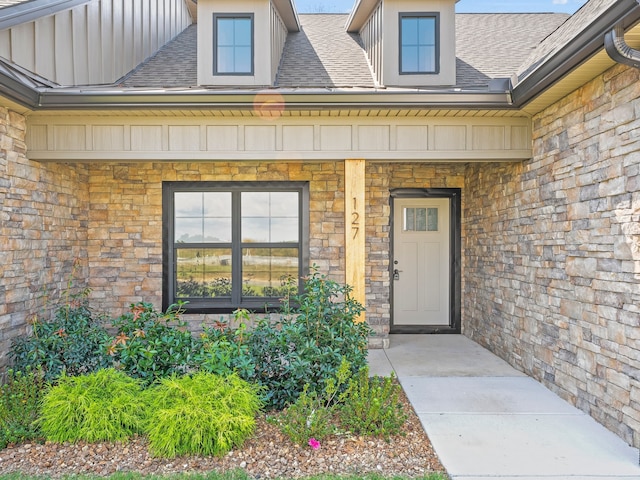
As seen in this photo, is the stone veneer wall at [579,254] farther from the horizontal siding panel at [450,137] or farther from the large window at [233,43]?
the large window at [233,43]

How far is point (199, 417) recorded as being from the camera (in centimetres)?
312

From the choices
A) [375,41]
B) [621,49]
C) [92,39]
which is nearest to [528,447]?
[621,49]

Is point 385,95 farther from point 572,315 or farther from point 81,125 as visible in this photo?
point 81,125

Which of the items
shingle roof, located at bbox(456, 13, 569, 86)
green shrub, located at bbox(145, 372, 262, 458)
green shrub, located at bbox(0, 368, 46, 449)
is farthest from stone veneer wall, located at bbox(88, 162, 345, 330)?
green shrub, located at bbox(145, 372, 262, 458)

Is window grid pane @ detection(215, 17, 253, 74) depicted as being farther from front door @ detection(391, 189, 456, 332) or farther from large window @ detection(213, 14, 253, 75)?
front door @ detection(391, 189, 456, 332)

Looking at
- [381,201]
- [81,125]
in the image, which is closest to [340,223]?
[381,201]

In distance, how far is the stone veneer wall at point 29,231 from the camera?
4.33 meters

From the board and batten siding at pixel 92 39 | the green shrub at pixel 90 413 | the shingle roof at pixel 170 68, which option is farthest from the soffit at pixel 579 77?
the board and batten siding at pixel 92 39

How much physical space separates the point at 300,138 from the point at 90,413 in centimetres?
319

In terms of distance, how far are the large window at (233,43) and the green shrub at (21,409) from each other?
13.7 feet

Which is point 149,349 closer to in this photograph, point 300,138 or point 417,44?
point 300,138

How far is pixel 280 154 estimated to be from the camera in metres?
4.81

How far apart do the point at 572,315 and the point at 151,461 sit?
368 centimetres

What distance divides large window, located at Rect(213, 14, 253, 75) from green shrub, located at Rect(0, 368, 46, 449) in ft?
13.7
